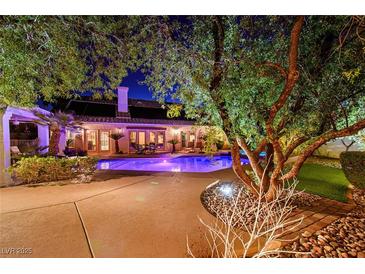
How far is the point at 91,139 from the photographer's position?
18219mm

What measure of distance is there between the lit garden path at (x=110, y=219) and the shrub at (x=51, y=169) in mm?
736

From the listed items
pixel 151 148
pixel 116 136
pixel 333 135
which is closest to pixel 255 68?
pixel 333 135

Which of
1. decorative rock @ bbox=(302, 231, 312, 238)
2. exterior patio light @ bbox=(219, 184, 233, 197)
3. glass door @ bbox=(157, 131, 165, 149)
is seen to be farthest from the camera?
glass door @ bbox=(157, 131, 165, 149)

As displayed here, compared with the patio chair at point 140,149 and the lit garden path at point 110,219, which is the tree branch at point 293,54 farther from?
the patio chair at point 140,149

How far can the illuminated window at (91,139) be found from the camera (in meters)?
18.1

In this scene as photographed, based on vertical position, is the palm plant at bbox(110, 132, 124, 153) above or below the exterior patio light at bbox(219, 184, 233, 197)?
above

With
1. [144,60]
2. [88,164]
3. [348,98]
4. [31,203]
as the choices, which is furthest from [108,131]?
[348,98]

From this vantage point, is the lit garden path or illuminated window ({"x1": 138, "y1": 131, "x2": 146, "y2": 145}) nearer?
the lit garden path

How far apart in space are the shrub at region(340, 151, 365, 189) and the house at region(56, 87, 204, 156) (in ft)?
48.5

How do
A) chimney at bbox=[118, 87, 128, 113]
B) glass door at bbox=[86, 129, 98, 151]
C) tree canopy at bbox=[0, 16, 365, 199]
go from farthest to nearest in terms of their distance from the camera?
chimney at bbox=[118, 87, 128, 113] → glass door at bbox=[86, 129, 98, 151] → tree canopy at bbox=[0, 16, 365, 199]

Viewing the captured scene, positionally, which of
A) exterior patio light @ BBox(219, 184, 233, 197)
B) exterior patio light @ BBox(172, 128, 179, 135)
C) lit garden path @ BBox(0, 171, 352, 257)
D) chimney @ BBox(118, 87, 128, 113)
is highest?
chimney @ BBox(118, 87, 128, 113)

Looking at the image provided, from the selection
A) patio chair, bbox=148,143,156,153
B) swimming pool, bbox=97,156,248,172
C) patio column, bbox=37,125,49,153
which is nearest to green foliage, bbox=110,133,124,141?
patio chair, bbox=148,143,156,153

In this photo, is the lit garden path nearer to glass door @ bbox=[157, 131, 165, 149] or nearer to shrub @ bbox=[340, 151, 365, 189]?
shrub @ bbox=[340, 151, 365, 189]

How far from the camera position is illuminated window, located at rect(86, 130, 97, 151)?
18109 millimetres
